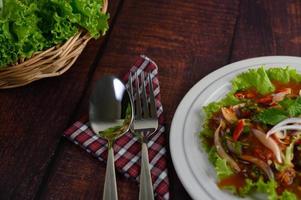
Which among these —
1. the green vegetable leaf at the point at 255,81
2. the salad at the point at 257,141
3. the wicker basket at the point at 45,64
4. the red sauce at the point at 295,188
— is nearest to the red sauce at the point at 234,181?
the salad at the point at 257,141

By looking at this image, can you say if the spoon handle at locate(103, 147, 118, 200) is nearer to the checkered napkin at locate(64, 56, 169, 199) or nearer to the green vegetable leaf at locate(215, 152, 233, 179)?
the checkered napkin at locate(64, 56, 169, 199)

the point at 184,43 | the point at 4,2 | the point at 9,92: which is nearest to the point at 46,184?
the point at 9,92

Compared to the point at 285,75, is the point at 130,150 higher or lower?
lower

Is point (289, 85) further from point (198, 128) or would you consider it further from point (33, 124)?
point (33, 124)

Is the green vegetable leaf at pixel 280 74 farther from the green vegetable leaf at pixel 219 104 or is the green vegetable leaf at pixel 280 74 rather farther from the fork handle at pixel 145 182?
the fork handle at pixel 145 182

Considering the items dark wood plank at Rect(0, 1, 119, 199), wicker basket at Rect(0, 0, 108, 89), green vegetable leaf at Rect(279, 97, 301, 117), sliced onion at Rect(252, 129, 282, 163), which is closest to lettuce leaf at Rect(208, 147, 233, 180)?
sliced onion at Rect(252, 129, 282, 163)

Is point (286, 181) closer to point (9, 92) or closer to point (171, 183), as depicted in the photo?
point (171, 183)

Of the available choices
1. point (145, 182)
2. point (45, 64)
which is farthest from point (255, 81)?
point (45, 64)
